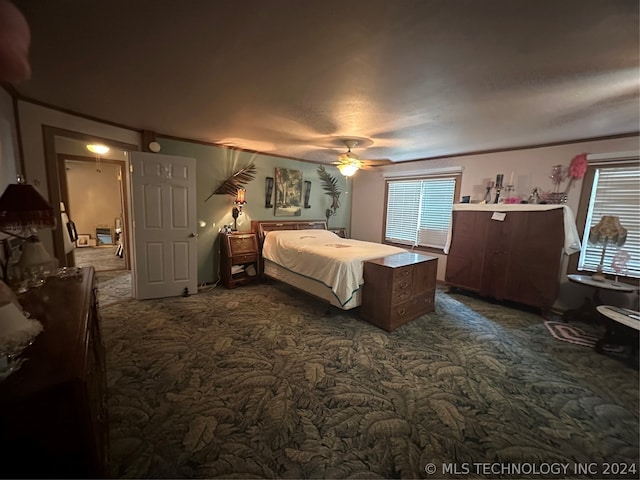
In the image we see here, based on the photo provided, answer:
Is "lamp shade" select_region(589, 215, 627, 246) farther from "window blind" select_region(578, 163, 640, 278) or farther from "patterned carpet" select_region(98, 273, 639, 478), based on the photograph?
"patterned carpet" select_region(98, 273, 639, 478)

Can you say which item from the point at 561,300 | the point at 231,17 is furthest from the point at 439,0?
the point at 561,300

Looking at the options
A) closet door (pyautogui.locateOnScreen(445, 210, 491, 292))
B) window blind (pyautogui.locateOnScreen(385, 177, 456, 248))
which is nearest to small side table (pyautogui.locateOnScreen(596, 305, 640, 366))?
closet door (pyautogui.locateOnScreen(445, 210, 491, 292))

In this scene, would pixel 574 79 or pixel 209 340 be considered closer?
pixel 574 79

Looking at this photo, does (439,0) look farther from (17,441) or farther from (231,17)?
(17,441)

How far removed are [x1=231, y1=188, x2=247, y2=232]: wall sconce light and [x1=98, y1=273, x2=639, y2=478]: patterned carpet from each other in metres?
1.83

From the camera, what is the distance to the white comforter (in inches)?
117

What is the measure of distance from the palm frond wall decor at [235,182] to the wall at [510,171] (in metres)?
2.63

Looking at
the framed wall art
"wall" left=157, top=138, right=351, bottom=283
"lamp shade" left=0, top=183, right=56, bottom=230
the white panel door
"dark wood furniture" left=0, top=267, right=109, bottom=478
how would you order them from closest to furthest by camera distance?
"dark wood furniture" left=0, top=267, right=109, bottom=478 → "lamp shade" left=0, top=183, right=56, bottom=230 → the white panel door → "wall" left=157, top=138, right=351, bottom=283 → the framed wall art

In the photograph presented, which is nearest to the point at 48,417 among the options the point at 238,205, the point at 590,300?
the point at 238,205

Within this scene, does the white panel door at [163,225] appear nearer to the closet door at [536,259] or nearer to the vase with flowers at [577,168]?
the closet door at [536,259]

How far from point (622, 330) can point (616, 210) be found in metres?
1.52

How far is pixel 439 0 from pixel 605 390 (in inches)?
115

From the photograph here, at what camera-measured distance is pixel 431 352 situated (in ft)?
8.27

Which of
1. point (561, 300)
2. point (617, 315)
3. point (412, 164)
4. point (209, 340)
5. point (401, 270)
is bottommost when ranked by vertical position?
point (209, 340)
